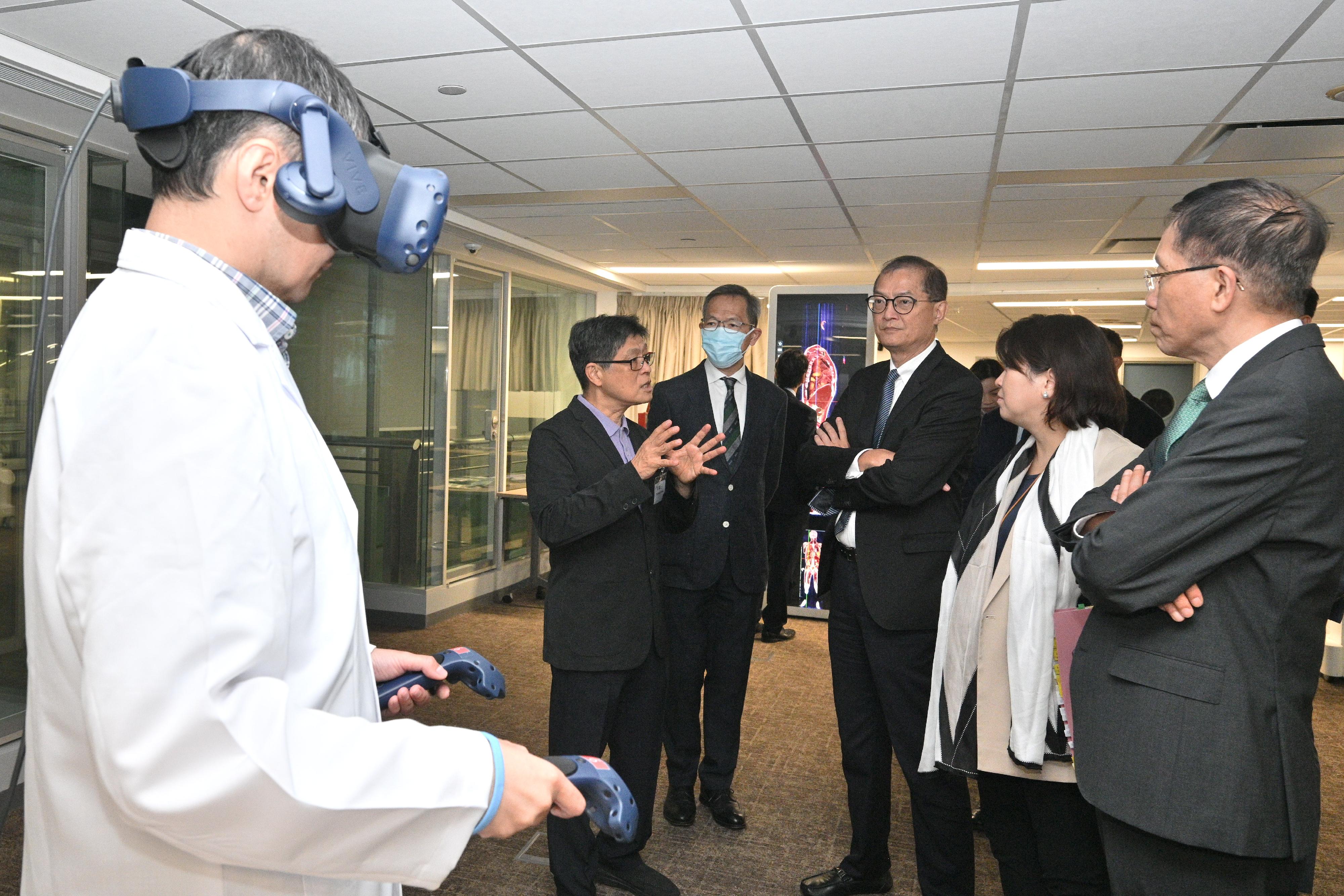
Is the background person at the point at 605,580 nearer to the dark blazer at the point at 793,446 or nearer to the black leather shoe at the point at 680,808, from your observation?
the black leather shoe at the point at 680,808

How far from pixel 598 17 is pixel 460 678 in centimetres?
214

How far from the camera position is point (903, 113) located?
11.4ft

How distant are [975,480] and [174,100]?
11.9ft

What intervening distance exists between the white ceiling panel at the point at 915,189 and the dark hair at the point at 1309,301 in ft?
8.44

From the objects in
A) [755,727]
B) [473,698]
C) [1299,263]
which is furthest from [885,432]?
[473,698]

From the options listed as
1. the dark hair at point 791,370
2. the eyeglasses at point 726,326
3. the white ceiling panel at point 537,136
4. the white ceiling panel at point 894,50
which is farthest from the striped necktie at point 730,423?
the dark hair at point 791,370

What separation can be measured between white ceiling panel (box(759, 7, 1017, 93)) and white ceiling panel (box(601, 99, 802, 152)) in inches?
11.6

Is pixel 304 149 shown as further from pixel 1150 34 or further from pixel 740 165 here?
pixel 740 165

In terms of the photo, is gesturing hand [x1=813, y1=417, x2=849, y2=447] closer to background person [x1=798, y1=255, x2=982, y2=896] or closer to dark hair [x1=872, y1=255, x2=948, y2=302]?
background person [x1=798, y1=255, x2=982, y2=896]

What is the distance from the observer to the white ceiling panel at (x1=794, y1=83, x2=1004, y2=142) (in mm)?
3266

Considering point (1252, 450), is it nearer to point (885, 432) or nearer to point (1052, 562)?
point (1052, 562)

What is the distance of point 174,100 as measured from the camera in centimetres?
80

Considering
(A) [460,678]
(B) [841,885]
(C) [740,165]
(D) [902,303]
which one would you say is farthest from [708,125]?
(A) [460,678]

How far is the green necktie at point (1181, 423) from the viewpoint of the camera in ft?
4.83
